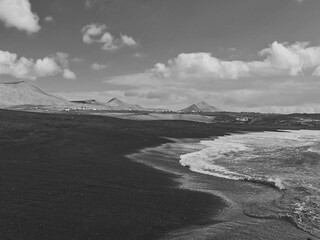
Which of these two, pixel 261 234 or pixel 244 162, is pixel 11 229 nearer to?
pixel 261 234

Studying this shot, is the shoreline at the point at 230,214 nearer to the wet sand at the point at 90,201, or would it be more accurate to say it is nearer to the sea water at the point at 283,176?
the sea water at the point at 283,176

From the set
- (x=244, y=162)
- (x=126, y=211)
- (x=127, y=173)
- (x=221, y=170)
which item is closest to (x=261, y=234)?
(x=126, y=211)

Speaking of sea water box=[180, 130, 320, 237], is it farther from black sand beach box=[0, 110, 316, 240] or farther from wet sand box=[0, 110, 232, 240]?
wet sand box=[0, 110, 232, 240]

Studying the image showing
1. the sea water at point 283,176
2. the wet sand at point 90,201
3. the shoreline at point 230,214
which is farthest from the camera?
the sea water at point 283,176

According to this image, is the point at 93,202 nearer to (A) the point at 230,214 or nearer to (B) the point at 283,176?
(A) the point at 230,214

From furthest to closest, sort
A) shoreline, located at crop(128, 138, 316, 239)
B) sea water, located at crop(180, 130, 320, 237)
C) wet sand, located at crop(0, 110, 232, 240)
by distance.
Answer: sea water, located at crop(180, 130, 320, 237) → shoreline, located at crop(128, 138, 316, 239) → wet sand, located at crop(0, 110, 232, 240)

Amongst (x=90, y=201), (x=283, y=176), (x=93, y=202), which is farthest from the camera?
(x=283, y=176)

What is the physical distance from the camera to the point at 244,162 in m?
30.3

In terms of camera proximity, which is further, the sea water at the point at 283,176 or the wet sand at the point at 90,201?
the sea water at the point at 283,176

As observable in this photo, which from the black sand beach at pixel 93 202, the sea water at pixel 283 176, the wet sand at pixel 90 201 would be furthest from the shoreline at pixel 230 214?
the wet sand at pixel 90 201

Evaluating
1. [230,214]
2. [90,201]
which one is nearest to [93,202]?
[90,201]

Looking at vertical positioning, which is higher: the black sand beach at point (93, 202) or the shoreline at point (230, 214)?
the black sand beach at point (93, 202)

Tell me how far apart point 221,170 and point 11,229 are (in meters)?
16.8

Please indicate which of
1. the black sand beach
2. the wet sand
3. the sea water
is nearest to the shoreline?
the black sand beach
